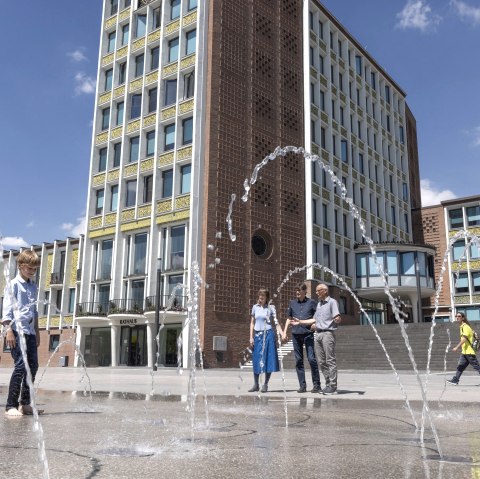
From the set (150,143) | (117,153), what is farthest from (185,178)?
(117,153)

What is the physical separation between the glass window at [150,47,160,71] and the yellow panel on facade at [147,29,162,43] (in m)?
0.62

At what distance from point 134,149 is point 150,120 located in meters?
2.19

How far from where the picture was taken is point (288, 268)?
36719 millimetres

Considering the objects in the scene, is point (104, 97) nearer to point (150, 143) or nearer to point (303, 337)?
point (150, 143)

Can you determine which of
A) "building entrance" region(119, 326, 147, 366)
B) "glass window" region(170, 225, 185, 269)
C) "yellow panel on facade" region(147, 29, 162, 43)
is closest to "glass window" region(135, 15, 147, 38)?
"yellow panel on facade" region(147, 29, 162, 43)

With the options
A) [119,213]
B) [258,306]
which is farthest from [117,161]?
[258,306]

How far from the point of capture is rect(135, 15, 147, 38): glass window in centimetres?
3916

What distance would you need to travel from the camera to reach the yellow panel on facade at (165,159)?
34891 mm

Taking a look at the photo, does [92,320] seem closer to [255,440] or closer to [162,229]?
[162,229]

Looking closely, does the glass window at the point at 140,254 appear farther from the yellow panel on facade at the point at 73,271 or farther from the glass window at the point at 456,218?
the glass window at the point at 456,218

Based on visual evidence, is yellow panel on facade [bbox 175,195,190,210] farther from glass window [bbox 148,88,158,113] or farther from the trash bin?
the trash bin

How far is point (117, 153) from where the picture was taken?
38.2 m

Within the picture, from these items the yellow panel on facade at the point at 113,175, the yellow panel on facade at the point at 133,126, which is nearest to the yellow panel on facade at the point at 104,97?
the yellow panel on facade at the point at 133,126

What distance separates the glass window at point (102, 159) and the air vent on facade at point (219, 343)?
47.8 feet
